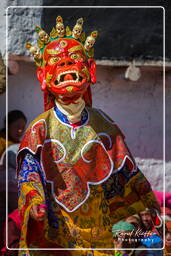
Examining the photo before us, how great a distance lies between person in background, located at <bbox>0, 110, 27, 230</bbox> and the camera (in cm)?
430

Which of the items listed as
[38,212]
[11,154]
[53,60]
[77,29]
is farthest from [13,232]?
[77,29]

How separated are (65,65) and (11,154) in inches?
57.9

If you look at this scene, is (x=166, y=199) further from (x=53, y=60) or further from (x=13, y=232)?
(x=53, y=60)

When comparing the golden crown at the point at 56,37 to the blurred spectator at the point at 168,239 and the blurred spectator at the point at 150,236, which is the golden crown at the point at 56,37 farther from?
the blurred spectator at the point at 168,239

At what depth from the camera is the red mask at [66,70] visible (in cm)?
308

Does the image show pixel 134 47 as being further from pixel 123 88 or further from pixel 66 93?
pixel 66 93

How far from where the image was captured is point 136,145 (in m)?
4.79

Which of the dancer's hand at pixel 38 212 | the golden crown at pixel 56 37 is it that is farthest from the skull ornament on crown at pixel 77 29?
the dancer's hand at pixel 38 212

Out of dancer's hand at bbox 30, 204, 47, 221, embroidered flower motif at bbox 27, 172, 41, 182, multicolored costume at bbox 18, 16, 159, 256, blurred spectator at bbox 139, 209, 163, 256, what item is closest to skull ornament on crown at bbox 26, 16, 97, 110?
multicolored costume at bbox 18, 16, 159, 256

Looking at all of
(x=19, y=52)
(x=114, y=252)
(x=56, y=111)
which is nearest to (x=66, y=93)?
(x=56, y=111)

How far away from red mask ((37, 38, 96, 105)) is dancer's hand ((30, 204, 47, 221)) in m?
0.59

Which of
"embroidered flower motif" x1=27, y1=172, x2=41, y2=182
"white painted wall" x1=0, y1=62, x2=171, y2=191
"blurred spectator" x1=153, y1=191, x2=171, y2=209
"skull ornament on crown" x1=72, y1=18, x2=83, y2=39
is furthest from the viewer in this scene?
"white painted wall" x1=0, y1=62, x2=171, y2=191

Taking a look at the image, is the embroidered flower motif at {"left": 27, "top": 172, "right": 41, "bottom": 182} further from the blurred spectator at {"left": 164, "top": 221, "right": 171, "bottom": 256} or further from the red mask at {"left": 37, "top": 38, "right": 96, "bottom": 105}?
the blurred spectator at {"left": 164, "top": 221, "right": 171, "bottom": 256}

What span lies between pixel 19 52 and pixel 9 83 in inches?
11.0
